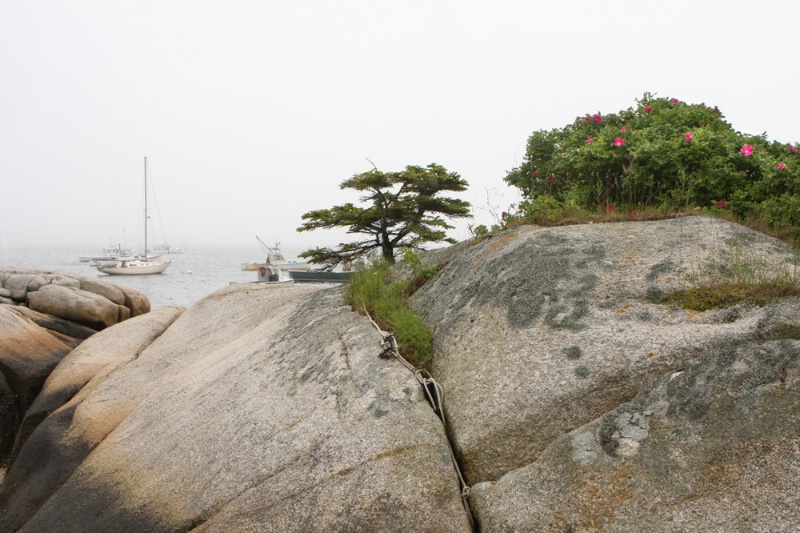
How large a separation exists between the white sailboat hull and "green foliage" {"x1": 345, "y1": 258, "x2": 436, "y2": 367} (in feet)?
239

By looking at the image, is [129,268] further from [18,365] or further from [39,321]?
[18,365]

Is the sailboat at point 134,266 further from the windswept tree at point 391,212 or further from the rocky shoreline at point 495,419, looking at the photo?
the rocky shoreline at point 495,419

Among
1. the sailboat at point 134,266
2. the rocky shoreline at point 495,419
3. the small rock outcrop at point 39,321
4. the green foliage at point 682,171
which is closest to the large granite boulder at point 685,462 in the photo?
the rocky shoreline at point 495,419

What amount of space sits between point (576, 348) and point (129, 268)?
78.6 meters

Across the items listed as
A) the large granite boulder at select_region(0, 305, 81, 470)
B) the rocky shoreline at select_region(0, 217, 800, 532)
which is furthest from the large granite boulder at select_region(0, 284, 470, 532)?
the large granite boulder at select_region(0, 305, 81, 470)

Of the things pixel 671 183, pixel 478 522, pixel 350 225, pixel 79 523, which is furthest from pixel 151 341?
pixel 671 183

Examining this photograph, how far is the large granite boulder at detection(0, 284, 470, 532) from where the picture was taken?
424 centimetres

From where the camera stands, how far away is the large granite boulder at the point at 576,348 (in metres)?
3.64

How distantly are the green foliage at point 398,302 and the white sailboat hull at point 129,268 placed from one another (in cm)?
7271

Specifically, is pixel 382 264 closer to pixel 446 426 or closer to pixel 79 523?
pixel 446 426

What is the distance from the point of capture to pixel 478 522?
3969 mm

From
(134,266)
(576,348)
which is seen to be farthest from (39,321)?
(134,266)

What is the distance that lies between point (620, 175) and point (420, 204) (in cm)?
661

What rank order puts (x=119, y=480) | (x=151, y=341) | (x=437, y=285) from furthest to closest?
(x=151, y=341), (x=437, y=285), (x=119, y=480)
